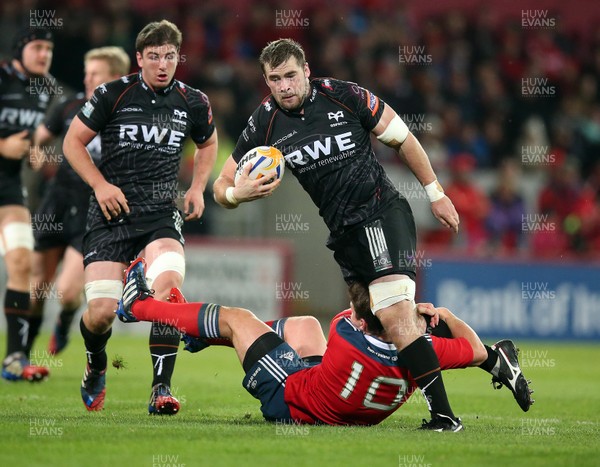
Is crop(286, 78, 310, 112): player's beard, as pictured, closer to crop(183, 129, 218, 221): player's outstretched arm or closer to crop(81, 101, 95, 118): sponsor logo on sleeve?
crop(183, 129, 218, 221): player's outstretched arm

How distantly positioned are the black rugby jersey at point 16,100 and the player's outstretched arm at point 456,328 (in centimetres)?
480

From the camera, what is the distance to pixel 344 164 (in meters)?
6.78

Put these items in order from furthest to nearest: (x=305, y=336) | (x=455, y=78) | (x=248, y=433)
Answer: (x=455, y=78), (x=305, y=336), (x=248, y=433)

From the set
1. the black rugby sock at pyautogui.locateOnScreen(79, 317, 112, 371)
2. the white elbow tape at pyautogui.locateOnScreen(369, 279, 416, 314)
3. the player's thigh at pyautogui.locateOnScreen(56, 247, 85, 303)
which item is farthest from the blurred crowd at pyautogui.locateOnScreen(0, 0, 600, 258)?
the white elbow tape at pyautogui.locateOnScreen(369, 279, 416, 314)

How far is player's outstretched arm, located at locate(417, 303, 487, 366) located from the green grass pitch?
0.46m

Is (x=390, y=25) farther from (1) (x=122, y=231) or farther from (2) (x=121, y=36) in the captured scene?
(1) (x=122, y=231)

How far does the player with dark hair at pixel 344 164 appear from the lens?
659cm

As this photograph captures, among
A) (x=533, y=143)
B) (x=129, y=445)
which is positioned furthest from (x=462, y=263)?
(x=129, y=445)

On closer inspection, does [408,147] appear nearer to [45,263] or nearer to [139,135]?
[139,135]

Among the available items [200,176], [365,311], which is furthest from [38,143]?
[365,311]

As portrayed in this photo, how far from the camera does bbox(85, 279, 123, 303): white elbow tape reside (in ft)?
23.6

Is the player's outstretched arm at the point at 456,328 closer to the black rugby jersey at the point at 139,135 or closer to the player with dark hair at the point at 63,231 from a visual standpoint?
the black rugby jersey at the point at 139,135

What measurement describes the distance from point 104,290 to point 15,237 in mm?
2535

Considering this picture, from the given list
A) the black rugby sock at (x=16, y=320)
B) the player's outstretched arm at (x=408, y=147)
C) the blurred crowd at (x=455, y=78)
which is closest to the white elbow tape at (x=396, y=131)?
the player's outstretched arm at (x=408, y=147)
